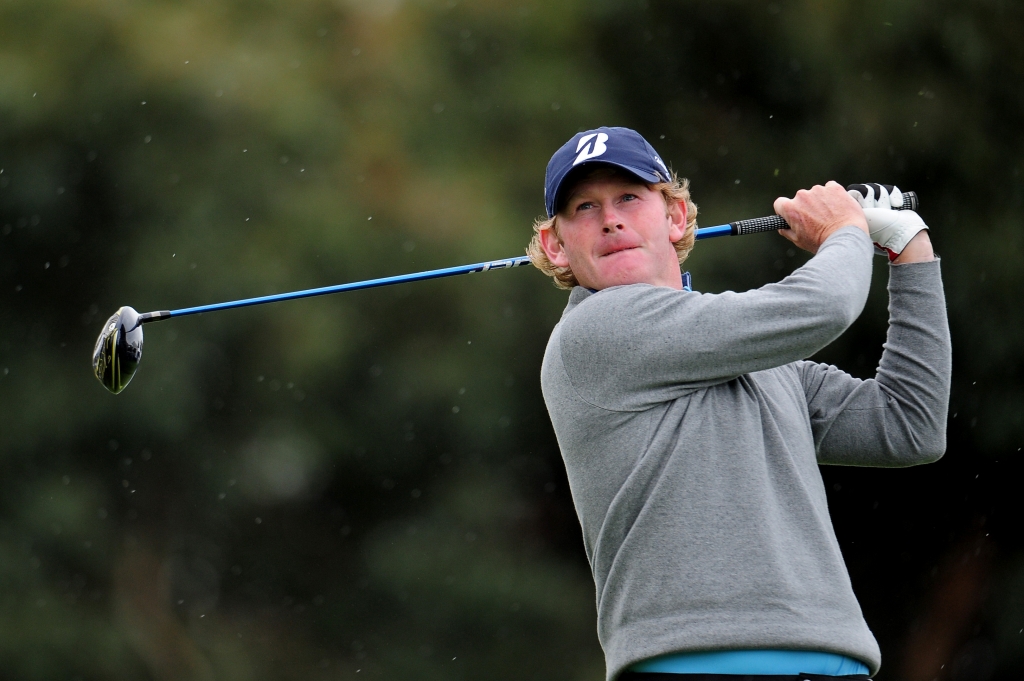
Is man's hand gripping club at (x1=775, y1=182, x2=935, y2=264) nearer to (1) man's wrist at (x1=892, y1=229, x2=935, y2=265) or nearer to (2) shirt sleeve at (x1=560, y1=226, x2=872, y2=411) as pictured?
(1) man's wrist at (x1=892, y1=229, x2=935, y2=265)

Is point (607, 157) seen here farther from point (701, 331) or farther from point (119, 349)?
point (119, 349)

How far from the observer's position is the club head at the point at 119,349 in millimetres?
3062

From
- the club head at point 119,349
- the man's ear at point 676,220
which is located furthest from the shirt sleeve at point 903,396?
the club head at point 119,349

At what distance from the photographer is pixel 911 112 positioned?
251 inches

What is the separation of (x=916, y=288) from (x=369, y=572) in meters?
5.15

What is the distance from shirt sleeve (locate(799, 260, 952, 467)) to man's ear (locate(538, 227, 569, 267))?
48 cm

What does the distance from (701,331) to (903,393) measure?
0.50 meters

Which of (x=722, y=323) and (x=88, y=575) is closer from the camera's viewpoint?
(x=722, y=323)

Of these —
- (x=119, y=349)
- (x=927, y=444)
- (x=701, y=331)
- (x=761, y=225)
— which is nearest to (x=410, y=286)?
(x=119, y=349)

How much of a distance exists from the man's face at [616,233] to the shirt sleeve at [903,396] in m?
0.35

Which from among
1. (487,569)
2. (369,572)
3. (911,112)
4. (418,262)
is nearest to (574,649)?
(487,569)

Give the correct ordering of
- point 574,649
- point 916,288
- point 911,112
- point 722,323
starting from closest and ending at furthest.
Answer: point 722,323, point 916,288, point 911,112, point 574,649

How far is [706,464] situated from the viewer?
190cm

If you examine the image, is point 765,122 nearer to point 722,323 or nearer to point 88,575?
point 88,575
